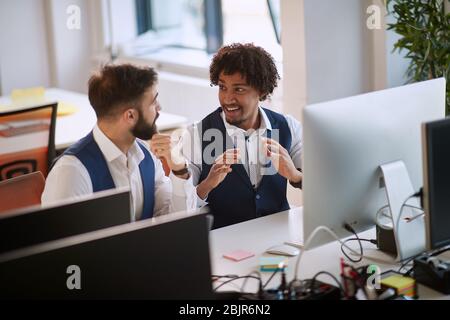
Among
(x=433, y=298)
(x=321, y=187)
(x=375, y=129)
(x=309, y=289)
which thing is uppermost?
(x=375, y=129)

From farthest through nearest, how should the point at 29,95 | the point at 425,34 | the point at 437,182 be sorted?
1. the point at 29,95
2. the point at 425,34
3. the point at 437,182

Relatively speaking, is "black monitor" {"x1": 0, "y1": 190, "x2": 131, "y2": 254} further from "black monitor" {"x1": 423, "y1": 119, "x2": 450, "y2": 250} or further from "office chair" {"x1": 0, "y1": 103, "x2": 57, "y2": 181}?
"office chair" {"x1": 0, "y1": 103, "x2": 57, "y2": 181}

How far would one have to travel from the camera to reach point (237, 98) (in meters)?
2.80

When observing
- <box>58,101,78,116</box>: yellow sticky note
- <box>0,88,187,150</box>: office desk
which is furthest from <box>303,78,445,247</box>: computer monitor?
<box>58,101,78,116</box>: yellow sticky note

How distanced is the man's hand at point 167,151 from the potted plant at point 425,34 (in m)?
1.41

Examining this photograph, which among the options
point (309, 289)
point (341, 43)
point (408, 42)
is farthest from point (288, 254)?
point (341, 43)

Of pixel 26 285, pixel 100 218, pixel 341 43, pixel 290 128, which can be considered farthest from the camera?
pixel 341 43

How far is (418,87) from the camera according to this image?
7.23ft

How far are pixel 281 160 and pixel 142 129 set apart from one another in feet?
1.68

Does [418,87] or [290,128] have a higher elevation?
[418,87]

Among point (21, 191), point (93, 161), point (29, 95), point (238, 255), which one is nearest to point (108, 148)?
point (93, 161)

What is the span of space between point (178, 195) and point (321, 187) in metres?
0.73

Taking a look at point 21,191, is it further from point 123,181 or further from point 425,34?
point 425,34

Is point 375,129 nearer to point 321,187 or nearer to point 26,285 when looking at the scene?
point 321,187
